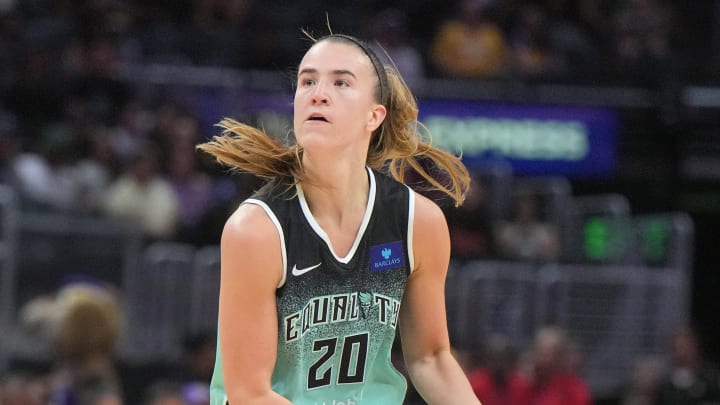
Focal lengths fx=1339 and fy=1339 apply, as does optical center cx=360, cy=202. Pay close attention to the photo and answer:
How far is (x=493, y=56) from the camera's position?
46.7 feet

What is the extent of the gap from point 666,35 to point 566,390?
19.8 ft

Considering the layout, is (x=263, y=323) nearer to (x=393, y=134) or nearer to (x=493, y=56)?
(x=393, y=134)

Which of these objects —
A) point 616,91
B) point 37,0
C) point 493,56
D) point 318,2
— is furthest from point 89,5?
point 616,91

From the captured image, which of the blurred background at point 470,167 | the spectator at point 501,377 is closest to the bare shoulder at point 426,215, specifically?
the blurred background at point 470,167

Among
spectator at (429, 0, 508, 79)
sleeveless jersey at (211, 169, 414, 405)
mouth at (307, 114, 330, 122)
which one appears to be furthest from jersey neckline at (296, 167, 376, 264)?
spectator at (429, 0, 508, 79)

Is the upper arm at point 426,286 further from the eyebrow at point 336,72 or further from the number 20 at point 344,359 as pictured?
the eyebrow at point 336,72

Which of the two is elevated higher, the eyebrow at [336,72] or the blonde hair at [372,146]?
the eyebrow at [336,72]

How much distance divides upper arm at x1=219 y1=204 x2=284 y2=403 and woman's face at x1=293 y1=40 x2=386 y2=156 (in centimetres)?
35

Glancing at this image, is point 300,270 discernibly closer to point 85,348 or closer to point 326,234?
point 326,234

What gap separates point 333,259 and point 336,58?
1.98ft

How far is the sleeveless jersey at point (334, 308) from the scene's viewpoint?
3.99 metres

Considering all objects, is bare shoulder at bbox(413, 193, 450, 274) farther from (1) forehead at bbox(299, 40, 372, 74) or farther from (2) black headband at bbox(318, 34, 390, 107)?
(1) forehead at bbox(299, 40, 372, 74)

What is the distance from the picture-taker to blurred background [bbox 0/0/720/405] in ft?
33.7

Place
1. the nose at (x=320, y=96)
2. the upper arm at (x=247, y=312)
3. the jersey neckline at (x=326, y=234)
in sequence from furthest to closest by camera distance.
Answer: the jersey neckline at (x=326, y=234) < the nose at (x=320, y=96) < the upper arm at (x=247, y=312)
